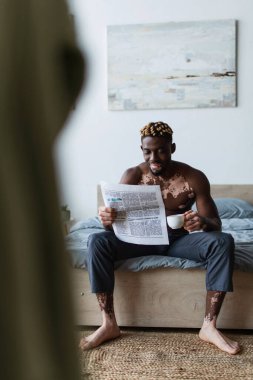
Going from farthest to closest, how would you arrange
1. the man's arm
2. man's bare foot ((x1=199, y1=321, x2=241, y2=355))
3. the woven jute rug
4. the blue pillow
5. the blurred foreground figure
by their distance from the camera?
the blue pillow
the man's arm
man's bare foot ((x1=199, y1=321, x2=241, y2=355))
the woven jute rug
the blurred foreground figure

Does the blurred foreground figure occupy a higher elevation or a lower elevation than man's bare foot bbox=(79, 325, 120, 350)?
higher

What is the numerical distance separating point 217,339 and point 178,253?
1.14 ft

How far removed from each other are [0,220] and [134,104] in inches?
121

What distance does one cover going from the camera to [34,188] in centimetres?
47

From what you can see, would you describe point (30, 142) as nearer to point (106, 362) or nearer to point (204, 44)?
point (106, 362)

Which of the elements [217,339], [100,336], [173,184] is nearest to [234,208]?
[173,184]

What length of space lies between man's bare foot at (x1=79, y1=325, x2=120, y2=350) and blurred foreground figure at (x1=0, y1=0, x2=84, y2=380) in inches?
53.3

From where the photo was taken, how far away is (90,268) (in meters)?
1.88

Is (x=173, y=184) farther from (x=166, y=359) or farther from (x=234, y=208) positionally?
(x=234, y=208)

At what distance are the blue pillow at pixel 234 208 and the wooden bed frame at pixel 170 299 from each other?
42.1 inches

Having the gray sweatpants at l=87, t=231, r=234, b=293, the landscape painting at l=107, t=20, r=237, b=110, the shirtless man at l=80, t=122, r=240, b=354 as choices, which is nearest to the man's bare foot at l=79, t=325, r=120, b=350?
the shirtless man at l=80, t=122, r=240, b=354

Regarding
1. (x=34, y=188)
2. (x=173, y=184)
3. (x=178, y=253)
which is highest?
(x=34, y=188)

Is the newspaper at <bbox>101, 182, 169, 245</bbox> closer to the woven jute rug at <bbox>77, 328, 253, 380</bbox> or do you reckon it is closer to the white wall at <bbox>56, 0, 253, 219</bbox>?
the woven jute rug at <bbox>77, 328, 253, 380</bbox>

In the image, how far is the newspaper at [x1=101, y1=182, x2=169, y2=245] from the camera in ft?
5.93
